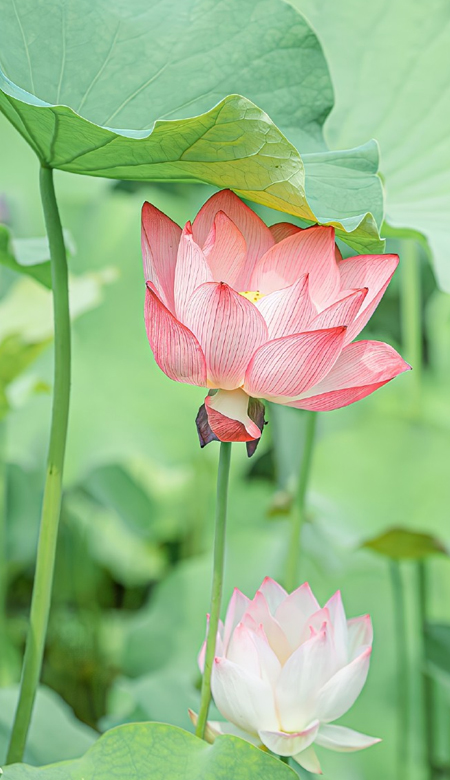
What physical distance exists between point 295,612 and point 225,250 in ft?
0.63

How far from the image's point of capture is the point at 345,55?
783mm

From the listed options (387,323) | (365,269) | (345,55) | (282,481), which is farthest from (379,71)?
(387,323)

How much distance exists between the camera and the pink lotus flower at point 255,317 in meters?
0.36

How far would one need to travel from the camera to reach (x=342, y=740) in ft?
1.42

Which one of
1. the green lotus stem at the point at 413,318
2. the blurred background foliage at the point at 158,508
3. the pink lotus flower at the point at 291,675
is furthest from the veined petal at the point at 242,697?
the green lotus stem at the point at 413,318

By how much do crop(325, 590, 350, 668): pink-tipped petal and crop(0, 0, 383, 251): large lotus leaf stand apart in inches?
7.2

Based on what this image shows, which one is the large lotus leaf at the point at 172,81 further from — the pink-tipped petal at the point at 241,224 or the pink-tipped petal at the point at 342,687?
the pink-tipped petal at the point at 342,687

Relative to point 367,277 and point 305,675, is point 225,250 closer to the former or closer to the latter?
point 367,277

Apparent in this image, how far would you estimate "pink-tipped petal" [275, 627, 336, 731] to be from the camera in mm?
412

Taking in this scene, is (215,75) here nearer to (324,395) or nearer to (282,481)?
(324,395)

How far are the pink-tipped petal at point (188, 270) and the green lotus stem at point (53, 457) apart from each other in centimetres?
10

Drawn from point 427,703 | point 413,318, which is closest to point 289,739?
point 427,703

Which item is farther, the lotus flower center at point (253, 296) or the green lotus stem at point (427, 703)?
the green lotus stem at point (427, 703)

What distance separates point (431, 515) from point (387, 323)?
0.90 meters
